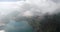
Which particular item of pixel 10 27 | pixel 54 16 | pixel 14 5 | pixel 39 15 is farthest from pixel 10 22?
pixel 54 16

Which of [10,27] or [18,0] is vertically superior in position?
[18,0]

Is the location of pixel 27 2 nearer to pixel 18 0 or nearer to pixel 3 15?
pixel 18 0

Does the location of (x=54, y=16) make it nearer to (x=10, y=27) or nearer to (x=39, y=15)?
(x=39, y=15)

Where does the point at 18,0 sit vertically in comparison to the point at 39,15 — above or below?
above

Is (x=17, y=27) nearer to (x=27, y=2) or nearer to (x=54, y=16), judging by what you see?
(x=27, y=2)

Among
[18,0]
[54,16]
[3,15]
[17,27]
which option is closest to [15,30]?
[17,27]

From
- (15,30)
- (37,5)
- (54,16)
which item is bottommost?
(15,30)
